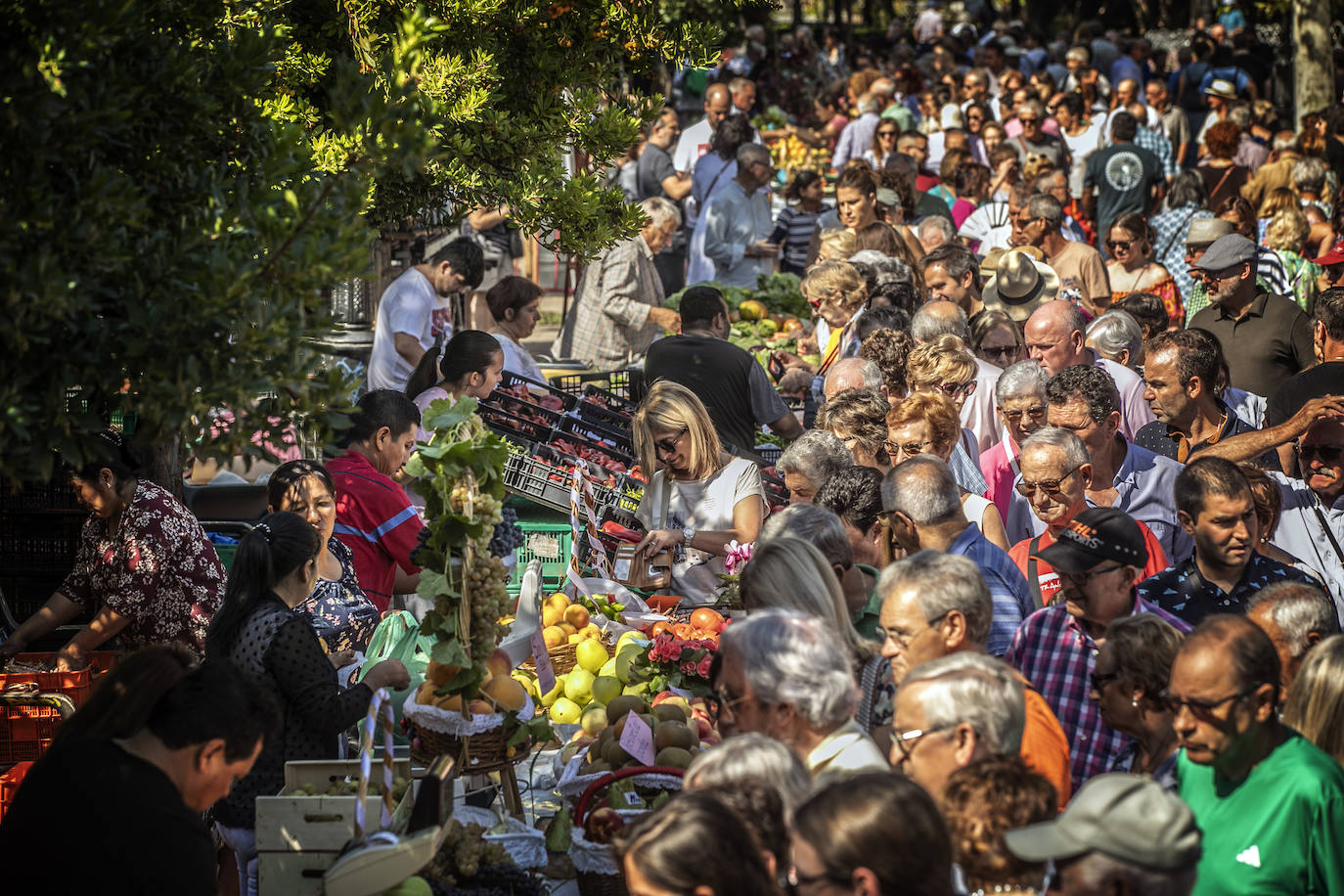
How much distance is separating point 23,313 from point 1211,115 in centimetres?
1832

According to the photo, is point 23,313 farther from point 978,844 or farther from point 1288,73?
point 1288,73

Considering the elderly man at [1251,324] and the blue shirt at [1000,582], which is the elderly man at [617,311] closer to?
the elderly man at [1251,324]

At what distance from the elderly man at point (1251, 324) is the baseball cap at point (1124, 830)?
517cm

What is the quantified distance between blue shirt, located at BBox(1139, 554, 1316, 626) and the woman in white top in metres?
4.30

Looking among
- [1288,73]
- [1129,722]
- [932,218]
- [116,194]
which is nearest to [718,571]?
[1129,722]

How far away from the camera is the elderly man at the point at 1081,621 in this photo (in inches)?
158

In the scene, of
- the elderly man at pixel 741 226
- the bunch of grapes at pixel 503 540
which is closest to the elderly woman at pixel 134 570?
the bunch of grapes at pixel 503 540

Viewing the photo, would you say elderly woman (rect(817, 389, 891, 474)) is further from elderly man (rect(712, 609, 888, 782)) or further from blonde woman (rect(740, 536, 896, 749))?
elderly man (rect(712, 609, 888, 782))

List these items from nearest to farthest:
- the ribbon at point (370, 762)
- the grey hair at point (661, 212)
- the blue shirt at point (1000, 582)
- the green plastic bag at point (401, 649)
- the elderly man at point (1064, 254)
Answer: the ribbon at point (370, 762) < the blue shirt at point (1000, 582) < the green plastic bag at point (401, 649) < the elderly man at point (1064, 254) < the grey hair at point (661, 212)

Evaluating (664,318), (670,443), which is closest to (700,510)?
(670,443)

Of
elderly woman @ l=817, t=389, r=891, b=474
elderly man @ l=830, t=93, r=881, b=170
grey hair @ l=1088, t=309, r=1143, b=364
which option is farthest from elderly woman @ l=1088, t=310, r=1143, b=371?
elderly man @ l=830, t=93, r=881, b=170

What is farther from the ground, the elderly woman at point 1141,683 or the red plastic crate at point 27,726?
the elderly woman at point 1141,683

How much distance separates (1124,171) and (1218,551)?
9358 millimetres

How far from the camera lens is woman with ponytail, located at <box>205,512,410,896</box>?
4113 mm
